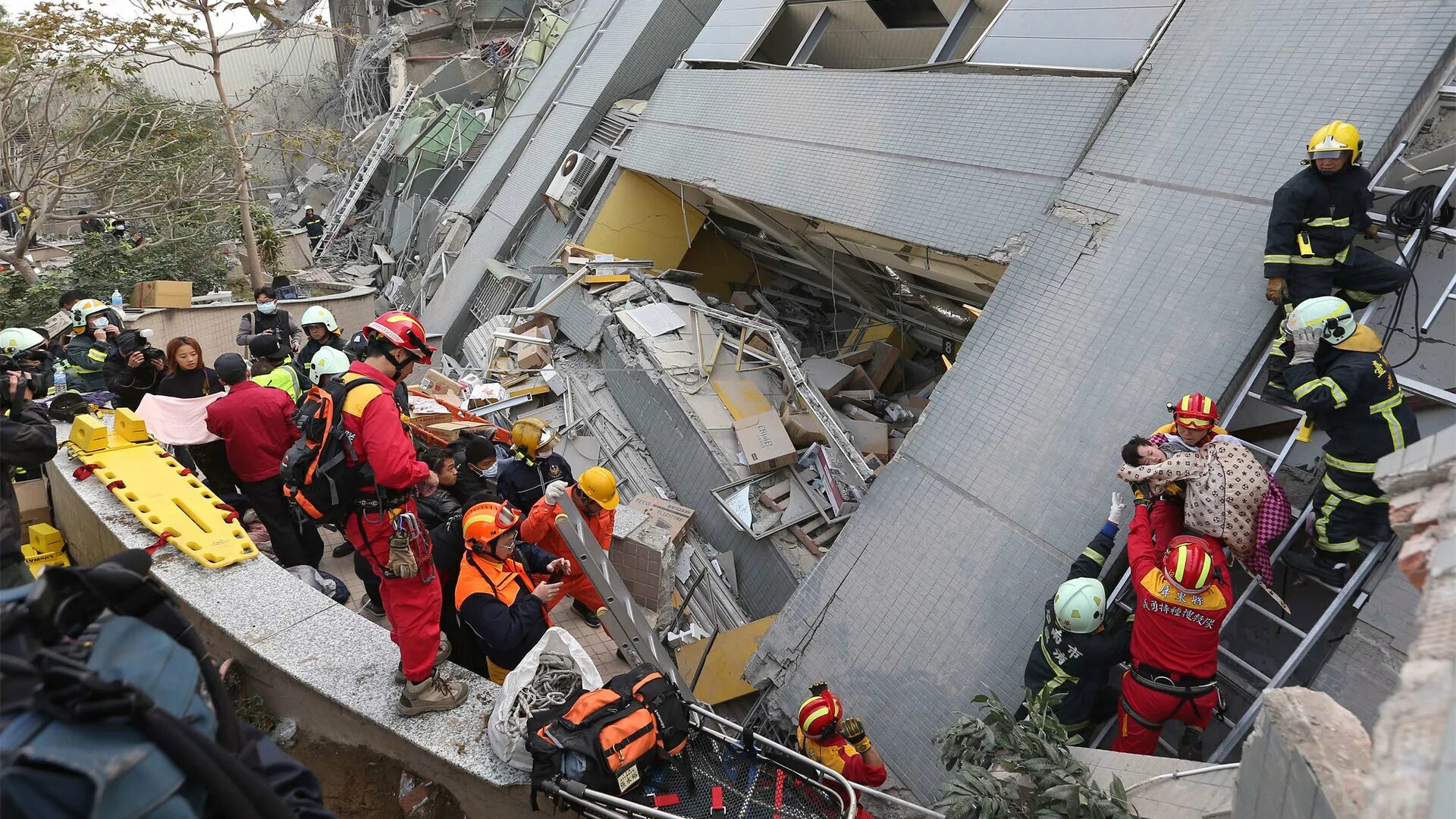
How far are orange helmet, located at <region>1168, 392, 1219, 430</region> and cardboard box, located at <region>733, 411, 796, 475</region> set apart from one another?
3493 millimetres

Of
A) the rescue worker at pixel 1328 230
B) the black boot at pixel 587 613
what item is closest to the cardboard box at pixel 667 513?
the black boot at pixel 587 613

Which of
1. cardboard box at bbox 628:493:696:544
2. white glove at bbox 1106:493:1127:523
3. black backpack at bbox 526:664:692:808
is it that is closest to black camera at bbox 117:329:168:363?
cardboard box at bbox 628:493:696:544

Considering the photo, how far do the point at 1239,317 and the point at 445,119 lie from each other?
16.4m

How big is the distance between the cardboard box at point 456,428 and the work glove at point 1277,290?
532 centimetres

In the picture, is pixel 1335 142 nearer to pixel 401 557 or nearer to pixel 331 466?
pixel 401 557

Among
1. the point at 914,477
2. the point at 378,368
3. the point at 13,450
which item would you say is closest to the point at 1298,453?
the point at 914,477

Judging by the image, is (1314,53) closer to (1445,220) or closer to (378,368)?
(1445,220)

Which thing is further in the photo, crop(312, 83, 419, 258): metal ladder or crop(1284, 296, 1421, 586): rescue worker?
crop(312, 83, 419, 258): metal ladder

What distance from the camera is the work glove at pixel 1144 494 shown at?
401 centimetres

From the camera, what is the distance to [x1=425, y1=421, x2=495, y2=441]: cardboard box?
6.57 m

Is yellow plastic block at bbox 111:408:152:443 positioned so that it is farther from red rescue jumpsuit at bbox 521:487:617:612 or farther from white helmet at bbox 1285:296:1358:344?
white helmet at bbox 1285:296:1358:344

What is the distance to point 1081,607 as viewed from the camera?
12.4 feet

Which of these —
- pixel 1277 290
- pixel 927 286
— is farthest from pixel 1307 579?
pixel 927 286

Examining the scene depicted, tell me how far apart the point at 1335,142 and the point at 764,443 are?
14.4ft
